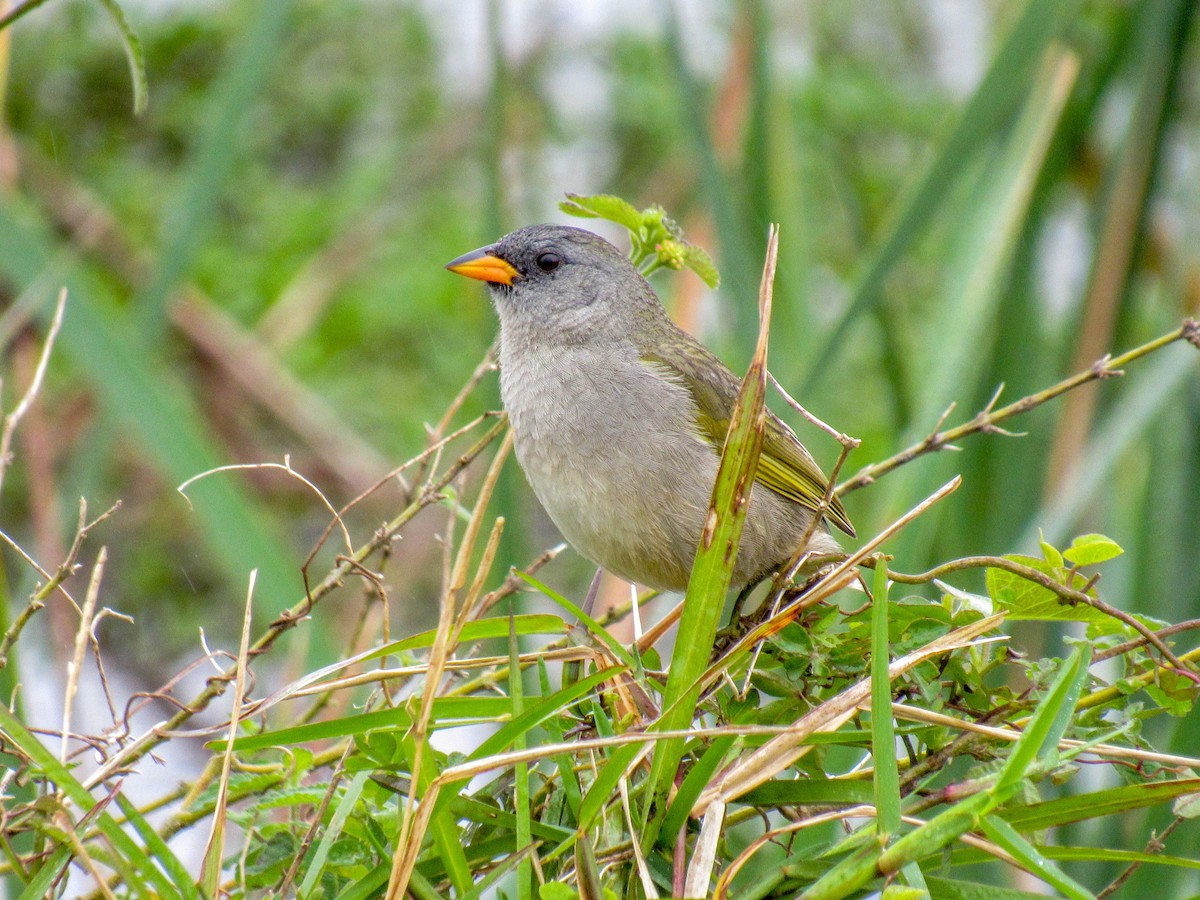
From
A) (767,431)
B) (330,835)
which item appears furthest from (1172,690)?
(767,431)

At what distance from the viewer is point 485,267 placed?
3.21 meters

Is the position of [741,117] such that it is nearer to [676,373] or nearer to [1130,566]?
[676,373]

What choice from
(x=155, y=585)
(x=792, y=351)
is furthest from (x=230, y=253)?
(x=792, y=351)

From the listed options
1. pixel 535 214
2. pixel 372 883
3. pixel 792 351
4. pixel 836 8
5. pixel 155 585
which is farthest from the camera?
pixel 836 8

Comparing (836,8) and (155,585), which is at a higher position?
(836,8)

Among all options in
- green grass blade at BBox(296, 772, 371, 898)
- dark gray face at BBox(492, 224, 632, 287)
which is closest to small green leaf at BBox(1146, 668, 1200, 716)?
green grass blade at BBox(296, 772, 371, 898)

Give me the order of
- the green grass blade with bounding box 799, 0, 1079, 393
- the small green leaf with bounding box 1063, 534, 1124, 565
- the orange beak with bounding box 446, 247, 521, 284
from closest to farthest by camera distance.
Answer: the small green leaf with bounding box 1063, 534, 1124, 565 → the green grass blade with bounding box 799, 0, 1079, 393 → the orange beak with bounding box 446, 247, 521, 284

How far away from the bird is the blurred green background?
6.9 inches

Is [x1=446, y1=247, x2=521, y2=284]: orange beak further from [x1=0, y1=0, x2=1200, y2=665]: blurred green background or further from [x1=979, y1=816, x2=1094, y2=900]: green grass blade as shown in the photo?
[x1=979, y1=816, x2=1094, y2=900]: green grass blade

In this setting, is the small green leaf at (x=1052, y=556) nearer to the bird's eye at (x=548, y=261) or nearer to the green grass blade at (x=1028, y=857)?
the green grass blade at (x=1028, y=857)

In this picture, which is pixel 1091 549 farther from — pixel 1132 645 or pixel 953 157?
pixel 953 157

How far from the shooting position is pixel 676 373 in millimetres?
2900

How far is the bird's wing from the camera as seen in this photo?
2828 millimetres

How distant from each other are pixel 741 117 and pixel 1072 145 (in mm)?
940
